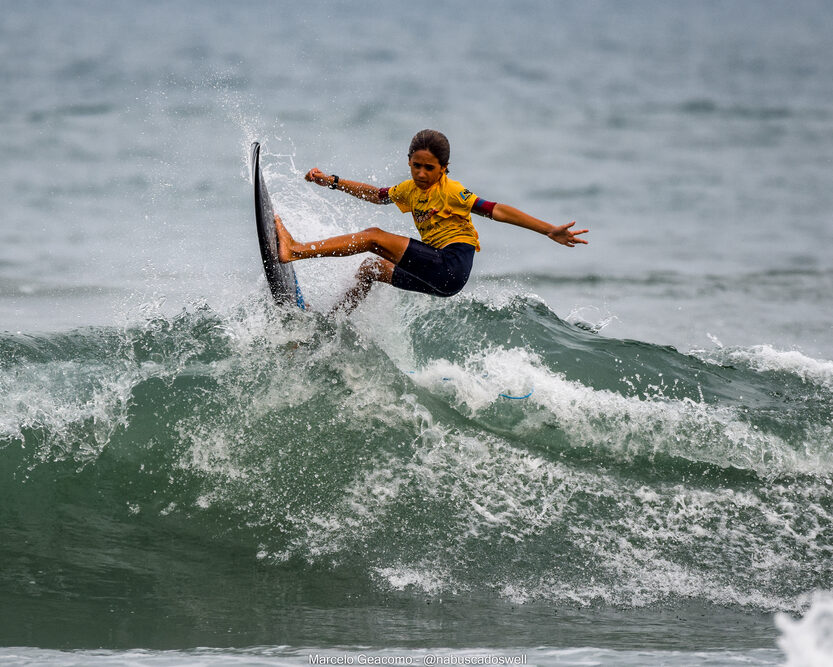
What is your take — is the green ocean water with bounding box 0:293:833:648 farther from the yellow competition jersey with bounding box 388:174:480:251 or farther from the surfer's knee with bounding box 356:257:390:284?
the yellow competition jersey with bounding box 388:174:480:251

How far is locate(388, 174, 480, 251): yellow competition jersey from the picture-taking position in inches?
239

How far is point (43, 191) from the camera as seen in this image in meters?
18.8

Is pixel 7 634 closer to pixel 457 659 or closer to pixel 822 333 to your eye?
pixel 457 659

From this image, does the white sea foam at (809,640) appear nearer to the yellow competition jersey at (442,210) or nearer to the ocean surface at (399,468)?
the ocean surface at (399,468)

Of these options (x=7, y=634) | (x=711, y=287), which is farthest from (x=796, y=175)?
(x=7, y=634)

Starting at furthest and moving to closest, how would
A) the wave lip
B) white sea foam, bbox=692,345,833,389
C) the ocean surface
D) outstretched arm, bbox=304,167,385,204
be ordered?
white sea foam, bbox=692,345,833,389
outstretched arm, bbox=304,167,385,204
the wave lip
the ocean surface

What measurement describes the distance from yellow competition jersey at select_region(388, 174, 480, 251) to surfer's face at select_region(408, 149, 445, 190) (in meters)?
0.10

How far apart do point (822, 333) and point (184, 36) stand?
125 feet

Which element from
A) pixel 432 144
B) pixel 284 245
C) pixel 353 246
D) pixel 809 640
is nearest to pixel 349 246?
pixel 353 246

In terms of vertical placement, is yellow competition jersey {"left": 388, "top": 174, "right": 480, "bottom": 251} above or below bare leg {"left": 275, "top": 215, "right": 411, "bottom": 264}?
above

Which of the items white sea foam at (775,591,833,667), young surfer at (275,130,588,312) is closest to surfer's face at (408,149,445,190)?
young surfer at (275,130,588,312)

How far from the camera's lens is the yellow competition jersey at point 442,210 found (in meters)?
6.07

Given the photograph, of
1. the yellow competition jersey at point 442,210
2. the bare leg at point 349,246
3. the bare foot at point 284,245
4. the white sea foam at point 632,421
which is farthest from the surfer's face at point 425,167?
the white sea foam at point 632,421

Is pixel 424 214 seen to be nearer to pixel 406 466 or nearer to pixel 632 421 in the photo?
pixel 406 466
